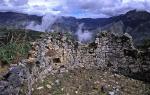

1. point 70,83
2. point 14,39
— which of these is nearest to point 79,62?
point 70,83

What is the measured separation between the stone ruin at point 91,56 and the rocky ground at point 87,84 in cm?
48

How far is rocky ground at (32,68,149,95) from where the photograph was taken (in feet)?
50.8

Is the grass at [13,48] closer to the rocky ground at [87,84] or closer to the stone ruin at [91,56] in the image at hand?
the stone ruin at [91,56]

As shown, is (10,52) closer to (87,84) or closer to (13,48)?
(13,48)

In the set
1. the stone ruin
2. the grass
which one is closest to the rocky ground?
the stone ruin

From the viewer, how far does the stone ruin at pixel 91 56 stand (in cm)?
1666

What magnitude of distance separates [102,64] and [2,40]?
570 centimetres

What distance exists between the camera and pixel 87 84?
16.7m

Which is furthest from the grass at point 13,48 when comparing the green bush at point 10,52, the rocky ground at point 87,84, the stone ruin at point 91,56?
the rocky ground at point 87,84

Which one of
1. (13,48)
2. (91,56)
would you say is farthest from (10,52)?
(91,56)

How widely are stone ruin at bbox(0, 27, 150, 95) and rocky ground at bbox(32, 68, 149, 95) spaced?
483mm

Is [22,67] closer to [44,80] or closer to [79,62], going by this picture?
[44,80]

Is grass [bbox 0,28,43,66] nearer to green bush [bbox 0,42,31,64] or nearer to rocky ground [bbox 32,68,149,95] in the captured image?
green bush [bbox 0,42,31,64]

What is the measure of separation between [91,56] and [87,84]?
3015 millimetres
